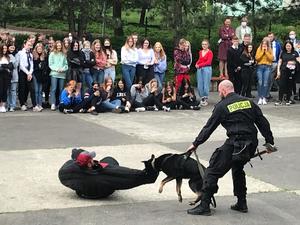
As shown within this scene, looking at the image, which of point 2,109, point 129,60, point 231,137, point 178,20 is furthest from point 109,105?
point 231,137

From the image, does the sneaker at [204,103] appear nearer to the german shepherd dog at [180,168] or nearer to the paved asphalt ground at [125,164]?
the paved asphalt ground at [125,164]

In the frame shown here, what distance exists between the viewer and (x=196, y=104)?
52.1 feet

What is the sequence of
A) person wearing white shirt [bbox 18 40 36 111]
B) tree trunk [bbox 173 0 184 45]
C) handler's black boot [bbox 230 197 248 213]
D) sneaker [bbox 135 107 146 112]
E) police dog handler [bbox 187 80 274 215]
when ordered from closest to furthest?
police dog handler [bbox 187 80 274 215] < handler's black boot [bbox 230 197 248 213] < person wearing white shirt [bbox 18 40 36 111] < sneaker [bbox 135 107 146 112] < tree trunk [bbox 173 0 184 45]

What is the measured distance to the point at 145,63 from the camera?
1606cm

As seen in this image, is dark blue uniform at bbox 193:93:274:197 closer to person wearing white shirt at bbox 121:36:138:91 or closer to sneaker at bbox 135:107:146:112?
sneaker at bbox 135:107:146:112

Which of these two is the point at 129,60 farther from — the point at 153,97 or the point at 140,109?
the point at 140,109

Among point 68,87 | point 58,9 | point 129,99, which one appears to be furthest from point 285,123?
point 58,9

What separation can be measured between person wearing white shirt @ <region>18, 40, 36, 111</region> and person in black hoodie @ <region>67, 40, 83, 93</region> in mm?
988

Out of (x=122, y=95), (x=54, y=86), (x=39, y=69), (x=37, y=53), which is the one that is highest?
(x=37, y=53)

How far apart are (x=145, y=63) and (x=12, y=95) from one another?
3542 mm

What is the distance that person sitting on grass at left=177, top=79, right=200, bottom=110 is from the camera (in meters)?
15.8

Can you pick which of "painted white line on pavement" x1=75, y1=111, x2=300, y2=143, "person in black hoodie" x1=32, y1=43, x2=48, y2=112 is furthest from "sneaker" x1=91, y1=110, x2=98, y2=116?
"person in black hoodie" x1=32, y1=43, x2=48, y2=112

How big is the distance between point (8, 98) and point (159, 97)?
3.69m

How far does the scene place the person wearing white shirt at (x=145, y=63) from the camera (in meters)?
16.1
